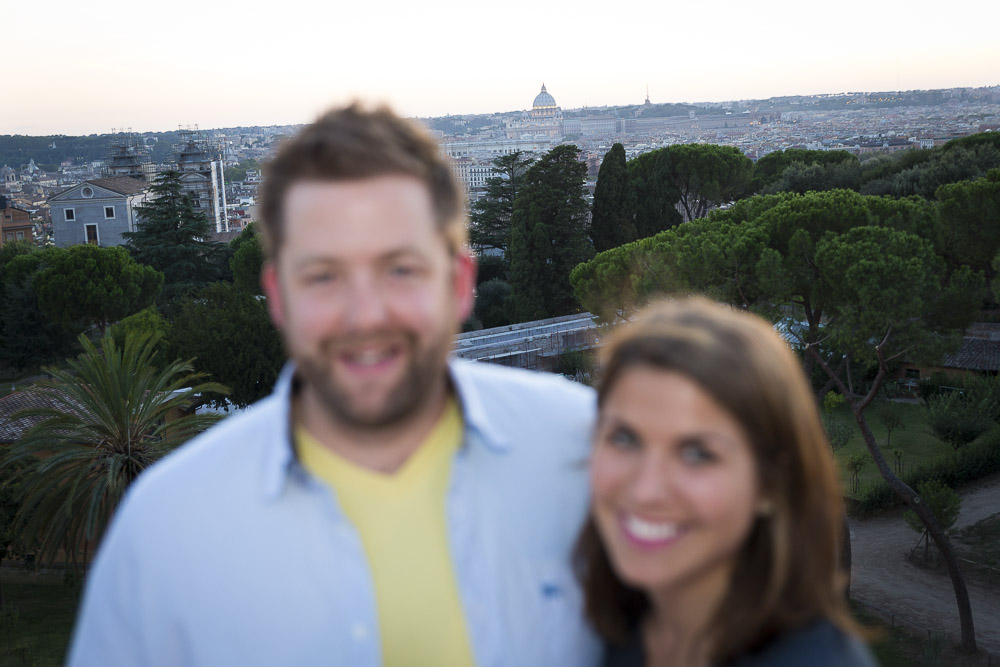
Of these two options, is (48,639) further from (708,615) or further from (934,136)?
(934,136)

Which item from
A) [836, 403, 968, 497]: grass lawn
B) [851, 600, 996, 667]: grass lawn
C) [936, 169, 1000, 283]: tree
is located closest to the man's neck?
[851, 600, 996, 667]: grass lawn

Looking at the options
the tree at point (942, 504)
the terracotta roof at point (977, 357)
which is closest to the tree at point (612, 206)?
the terracotta roof at point (977, 357)

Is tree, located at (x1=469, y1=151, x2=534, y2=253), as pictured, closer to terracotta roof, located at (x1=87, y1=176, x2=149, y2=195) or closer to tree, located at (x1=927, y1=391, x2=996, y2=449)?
terracotta roof, located at (x1=87, y1=176, x2=149, y2=195)

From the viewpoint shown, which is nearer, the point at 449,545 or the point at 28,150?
the point at 449,545

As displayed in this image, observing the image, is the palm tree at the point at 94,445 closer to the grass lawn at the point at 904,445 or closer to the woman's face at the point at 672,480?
the woman's face at the point at 672,480

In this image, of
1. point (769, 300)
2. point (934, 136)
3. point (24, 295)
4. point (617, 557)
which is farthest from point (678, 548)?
point (934, 136)

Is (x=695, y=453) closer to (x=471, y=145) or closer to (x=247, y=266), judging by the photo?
(x=247, y=266)

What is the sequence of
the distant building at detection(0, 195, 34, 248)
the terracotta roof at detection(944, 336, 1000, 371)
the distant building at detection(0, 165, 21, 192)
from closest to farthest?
1. the terracotta roof at detection(944, 336, 1000, 371)
2. the distant building at detection(0, 195, 34, 248)
3. the distant building at detection(0, 165, 21, 192)
